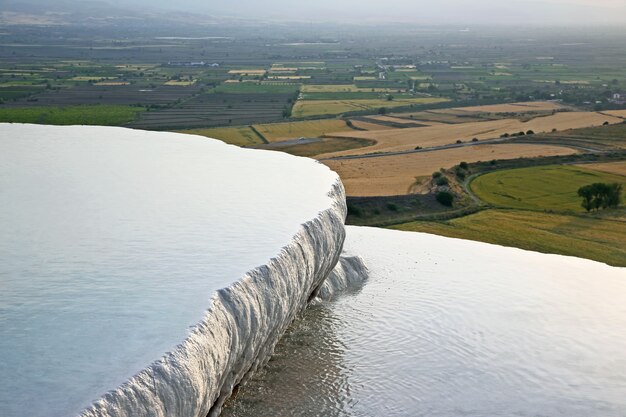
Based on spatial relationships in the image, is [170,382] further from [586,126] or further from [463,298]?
[586,126]

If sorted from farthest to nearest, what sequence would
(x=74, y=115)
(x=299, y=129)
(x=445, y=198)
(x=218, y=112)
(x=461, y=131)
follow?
(x=218, y=112)
(x=74, y=115)
(x=299, y=129)
(x=461, y=131)
(x=445, y=198)

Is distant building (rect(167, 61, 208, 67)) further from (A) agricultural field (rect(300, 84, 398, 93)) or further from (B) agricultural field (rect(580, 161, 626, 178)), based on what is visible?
(B) agricultural field (rect(580, 161, 626, 178))

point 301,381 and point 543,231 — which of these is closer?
point 301,381

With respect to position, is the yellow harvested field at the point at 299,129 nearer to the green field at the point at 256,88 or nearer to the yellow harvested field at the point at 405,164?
the yellow harvested field at the point at 405,164

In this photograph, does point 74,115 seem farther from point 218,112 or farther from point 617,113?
point 617,113

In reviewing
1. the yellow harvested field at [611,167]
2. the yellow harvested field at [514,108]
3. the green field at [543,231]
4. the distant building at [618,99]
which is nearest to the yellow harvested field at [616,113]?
the yellow harvested field at [514,108]

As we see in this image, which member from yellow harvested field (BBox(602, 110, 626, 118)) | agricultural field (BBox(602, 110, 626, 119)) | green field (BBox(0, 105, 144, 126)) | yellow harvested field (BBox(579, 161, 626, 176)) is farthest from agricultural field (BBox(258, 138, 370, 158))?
yellow harvested field (BBox(602, 110, 626, 118))

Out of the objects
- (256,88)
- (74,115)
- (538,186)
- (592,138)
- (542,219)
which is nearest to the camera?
(542,219)

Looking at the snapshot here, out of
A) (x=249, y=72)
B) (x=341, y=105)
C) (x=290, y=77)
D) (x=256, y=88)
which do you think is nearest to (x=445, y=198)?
(x=341, y=105)
